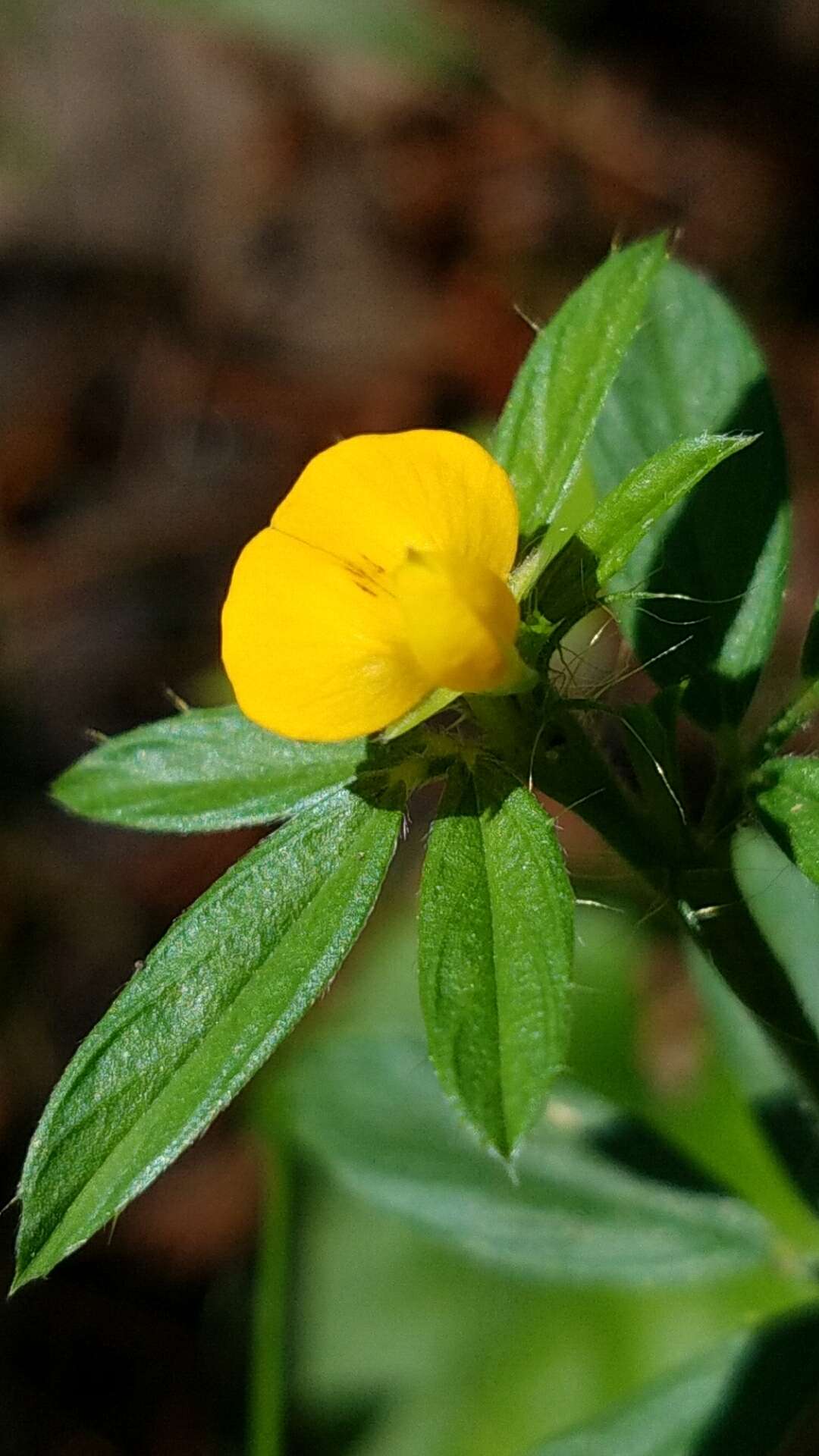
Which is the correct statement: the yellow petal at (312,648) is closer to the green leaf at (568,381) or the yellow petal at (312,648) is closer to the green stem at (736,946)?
the green leaf at (568,381)

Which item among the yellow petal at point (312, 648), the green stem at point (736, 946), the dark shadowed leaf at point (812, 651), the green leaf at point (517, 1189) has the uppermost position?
the yellow petal at point (312, 648)

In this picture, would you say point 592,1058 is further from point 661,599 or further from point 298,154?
point 298,154

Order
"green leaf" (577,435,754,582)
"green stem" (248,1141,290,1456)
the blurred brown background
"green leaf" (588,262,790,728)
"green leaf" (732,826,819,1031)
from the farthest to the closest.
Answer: the blurred brown background
"green stem" (248,1141,290,1456)
"green leaf" (732,826,819,1031)
"green leaf" (588,262,790,728)
"green leaf" (577,435,754,582)

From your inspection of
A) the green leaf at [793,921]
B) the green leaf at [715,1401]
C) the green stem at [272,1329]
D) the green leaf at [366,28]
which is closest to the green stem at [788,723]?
the green leaf at [793,921]

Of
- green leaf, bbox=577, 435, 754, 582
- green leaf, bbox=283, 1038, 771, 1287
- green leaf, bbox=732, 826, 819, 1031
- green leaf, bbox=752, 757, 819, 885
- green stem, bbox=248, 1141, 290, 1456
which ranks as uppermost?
green leaf, bbox=577, 435, 754, 582

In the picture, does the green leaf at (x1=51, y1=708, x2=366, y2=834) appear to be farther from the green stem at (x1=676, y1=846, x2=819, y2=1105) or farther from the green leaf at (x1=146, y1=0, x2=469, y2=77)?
the green leaf at (x1=146, y1=0, x2=469, y2=77)

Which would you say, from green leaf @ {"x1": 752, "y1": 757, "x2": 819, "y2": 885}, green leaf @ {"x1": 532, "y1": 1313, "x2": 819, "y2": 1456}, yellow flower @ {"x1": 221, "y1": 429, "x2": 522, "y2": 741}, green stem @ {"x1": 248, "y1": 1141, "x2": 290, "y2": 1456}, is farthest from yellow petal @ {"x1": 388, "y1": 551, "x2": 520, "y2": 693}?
green stem @ {"x1": 248, "y1": 1141, "x2": 290, "y2": 1456}
